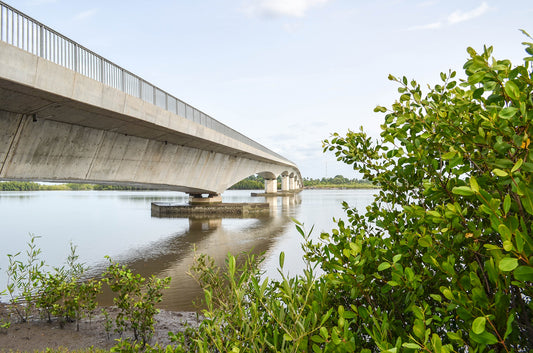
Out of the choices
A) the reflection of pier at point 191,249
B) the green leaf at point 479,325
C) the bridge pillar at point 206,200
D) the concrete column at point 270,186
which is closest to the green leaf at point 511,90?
the green leaf at point 479,325

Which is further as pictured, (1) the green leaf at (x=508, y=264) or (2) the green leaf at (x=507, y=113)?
(2) the green leaf at (x=507, y=113)

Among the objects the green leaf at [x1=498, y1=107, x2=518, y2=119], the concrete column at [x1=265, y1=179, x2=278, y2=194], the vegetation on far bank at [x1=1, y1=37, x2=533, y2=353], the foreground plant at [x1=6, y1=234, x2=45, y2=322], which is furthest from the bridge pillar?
the concrete column at [x1=265, y1=179, x2=278, y2=194]

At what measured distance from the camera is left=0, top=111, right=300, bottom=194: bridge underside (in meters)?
10.1

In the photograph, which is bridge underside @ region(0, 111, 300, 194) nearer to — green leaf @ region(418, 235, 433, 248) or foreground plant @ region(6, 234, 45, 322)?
foreground plant @ region(6, 234, 45, 322)

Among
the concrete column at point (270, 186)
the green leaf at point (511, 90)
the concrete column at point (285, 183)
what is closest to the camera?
the green leaf at point (511, 90)

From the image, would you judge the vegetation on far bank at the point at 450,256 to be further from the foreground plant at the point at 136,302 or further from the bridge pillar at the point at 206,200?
the bridge pillar at the point at 206,200

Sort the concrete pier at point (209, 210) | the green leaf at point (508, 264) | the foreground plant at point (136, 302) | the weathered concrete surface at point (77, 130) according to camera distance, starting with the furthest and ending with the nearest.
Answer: the concrete pier at point (209, 210) < the weathered concrete surface at point (77, 130) < the foreground plant at point (136, 302) < the green leaf at point (508, 264)

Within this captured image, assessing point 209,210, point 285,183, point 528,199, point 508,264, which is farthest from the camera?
point 285,183

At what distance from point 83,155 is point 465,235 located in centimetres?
1323

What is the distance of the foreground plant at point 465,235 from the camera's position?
4.73 ft

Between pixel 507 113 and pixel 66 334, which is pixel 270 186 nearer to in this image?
pixel 66 334

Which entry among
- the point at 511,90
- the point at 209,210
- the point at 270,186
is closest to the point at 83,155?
the point at 511,90

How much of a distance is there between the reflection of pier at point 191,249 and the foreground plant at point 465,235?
463cm

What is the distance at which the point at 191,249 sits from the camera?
10.6m
